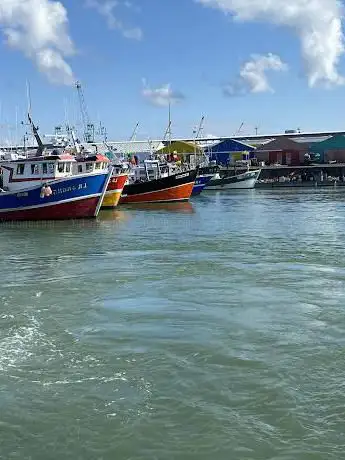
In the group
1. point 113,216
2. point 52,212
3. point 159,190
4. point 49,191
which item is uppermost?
point 49,191

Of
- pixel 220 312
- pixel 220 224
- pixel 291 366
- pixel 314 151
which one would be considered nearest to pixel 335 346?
pixel 291 366

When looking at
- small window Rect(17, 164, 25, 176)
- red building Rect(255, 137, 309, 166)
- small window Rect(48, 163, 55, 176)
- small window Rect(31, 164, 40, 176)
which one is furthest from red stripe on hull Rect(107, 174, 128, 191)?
red building Rect(255, 137, 309, 166)

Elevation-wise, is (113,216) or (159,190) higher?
(159,190)

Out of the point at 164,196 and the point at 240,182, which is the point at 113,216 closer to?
the point at 164,196

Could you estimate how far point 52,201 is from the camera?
30328 mm

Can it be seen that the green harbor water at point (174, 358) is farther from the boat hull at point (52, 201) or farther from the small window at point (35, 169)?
the small window at point (35, 169)

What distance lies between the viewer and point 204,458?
219 inches

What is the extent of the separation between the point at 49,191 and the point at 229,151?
68.0m

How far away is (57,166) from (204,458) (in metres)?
27.0

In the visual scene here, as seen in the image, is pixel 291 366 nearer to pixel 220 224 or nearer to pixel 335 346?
pixel 335 346

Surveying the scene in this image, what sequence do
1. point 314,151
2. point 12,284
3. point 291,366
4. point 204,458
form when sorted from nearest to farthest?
point 204,458
point 291,366
point 12,284
point 314,151

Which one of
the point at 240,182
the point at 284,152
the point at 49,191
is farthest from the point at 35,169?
the point at 284,152

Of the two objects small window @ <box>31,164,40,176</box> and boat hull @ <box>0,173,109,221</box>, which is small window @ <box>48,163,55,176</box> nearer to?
small window @ <box>31,164,40,176</box>

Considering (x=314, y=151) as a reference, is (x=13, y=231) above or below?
below
